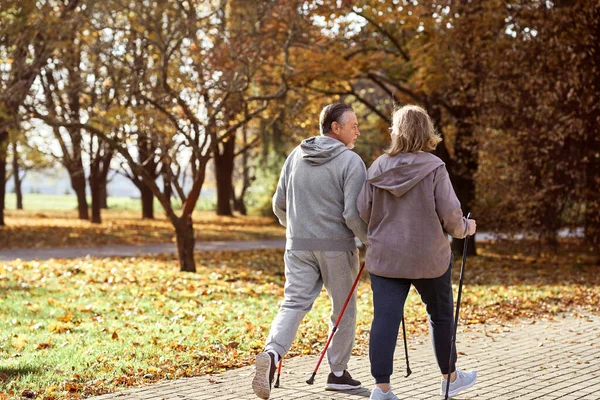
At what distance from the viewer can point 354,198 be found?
515 centimetres

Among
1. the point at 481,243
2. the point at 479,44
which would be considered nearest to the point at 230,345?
the point at 479,44

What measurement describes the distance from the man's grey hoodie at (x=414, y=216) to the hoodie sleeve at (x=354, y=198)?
0.74ft

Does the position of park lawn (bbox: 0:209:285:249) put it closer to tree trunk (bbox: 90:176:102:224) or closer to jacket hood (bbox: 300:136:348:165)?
tree trunk (bbox: 90:176:102:224)

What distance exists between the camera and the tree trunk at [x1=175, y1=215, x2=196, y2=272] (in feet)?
47.6

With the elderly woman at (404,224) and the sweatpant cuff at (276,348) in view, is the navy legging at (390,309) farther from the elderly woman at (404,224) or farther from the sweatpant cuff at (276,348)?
the sweatpant cuff at (276,348)

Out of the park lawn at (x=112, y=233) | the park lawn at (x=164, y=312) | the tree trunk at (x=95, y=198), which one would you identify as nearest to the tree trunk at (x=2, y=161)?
the park lawn at (x=112, y=233)

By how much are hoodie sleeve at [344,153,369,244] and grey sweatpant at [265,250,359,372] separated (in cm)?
24

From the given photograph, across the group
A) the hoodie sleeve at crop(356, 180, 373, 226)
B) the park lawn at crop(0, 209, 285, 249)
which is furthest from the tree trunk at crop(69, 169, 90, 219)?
the hoodie sleeve at crop(356, 180, 373, 226)

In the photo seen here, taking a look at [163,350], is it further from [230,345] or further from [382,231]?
[382,231]

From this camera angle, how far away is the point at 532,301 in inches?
431

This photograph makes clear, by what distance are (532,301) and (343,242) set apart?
6.44 meters

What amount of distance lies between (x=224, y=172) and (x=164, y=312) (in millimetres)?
26121

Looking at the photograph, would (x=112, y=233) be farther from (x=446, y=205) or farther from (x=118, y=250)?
(x=446, y=205)

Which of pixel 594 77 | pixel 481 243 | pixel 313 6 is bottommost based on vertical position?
pixel 481 243
